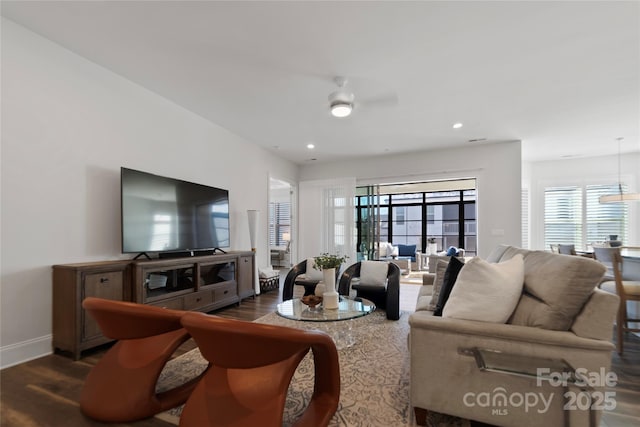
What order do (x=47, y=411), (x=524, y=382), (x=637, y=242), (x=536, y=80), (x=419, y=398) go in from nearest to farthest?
(x=524, y=382), (x=419, y=398), (x=47, y=411), (x=536, y=80), (x=637, y=242)

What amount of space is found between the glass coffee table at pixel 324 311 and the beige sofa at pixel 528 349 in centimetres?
84

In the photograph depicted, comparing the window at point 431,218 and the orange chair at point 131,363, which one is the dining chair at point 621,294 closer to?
the orange chair at point 131,363

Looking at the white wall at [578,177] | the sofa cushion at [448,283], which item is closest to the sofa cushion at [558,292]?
the sofa cushion at [448,283]

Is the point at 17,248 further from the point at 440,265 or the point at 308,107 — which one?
the point at 440,265

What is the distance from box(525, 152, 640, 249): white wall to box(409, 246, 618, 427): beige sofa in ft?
21.2

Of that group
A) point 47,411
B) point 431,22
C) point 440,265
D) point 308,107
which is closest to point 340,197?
point 308,107

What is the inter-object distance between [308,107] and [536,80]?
263 centimetres

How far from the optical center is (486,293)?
5.40ft

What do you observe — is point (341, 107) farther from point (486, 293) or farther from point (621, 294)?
point (621, 294)

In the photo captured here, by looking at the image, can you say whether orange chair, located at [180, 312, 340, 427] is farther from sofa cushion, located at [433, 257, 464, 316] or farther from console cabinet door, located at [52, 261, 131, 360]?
console cabinet door, located at [52, 261, 131, 360]

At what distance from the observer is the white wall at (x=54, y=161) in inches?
93.1

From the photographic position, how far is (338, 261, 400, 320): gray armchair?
3525mm

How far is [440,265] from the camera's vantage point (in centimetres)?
272

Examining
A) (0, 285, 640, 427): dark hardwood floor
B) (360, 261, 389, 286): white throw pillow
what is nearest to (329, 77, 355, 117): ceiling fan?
(360, 261, 389, 286): white throw pillow
